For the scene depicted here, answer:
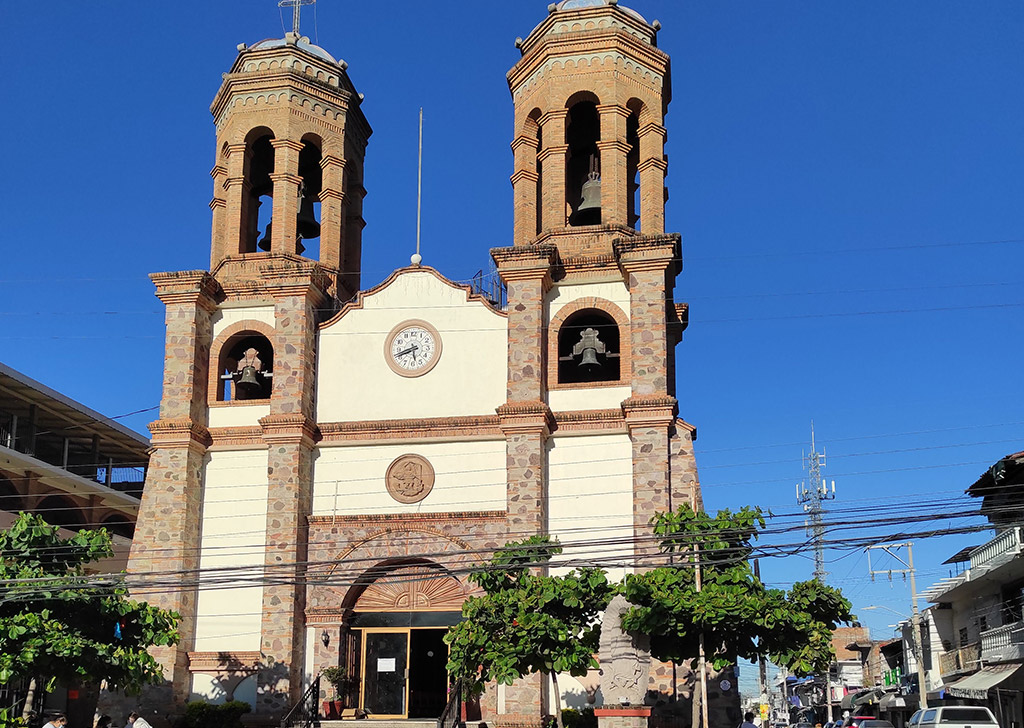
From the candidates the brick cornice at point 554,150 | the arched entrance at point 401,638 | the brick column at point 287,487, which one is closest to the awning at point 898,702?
the arched entrance at point 401,638

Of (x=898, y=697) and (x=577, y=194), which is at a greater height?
(x=577, y=194)

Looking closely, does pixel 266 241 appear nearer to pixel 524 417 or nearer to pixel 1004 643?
pixel 524 417

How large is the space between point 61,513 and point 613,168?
30.3 meters

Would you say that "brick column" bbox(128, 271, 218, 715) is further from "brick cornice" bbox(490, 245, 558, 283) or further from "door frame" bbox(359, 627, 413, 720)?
"brick cornice" bbox(490, 245, 558, 283)

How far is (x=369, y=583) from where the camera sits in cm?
3203

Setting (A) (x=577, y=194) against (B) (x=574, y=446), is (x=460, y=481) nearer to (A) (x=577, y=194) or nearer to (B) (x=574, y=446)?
(B) (x=574, y=446)

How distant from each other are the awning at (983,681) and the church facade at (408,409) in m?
11.0

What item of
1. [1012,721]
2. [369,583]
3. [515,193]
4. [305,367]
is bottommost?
[1012,721]

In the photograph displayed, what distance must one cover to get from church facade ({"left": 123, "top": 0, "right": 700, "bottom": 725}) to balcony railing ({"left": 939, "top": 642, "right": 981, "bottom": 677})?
15264 millimetres

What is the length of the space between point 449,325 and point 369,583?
7.23 metres

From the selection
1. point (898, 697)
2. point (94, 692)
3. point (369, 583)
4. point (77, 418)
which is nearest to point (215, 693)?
point (369, 583)

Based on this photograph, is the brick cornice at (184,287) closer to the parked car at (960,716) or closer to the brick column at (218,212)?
the brick column at (218,212)

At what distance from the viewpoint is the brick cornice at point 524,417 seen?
103 ft

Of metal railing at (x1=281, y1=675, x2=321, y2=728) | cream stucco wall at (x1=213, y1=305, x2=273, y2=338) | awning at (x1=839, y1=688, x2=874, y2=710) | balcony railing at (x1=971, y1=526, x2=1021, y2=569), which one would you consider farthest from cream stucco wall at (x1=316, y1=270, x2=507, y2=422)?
awning at (x1=839, y1=688, x2=874, y2=710)
